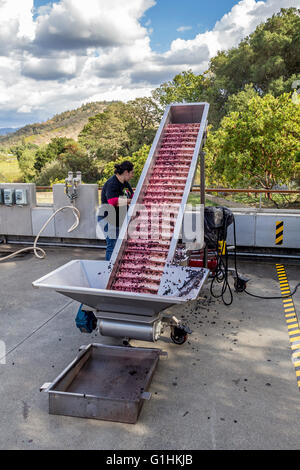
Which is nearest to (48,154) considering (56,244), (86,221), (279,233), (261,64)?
(261,64)

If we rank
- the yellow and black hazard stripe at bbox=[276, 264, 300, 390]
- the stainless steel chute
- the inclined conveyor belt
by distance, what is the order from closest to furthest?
the stainless steel chute < the yellow and black hazard stripe at bbox=[276, 264, 300, 390] < the inclined conveyor belt

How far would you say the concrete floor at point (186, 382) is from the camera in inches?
128

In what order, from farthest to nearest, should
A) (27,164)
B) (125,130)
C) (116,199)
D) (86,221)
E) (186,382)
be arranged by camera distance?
1. (27,164)
2. (125,130)
3. (86,221)
4. (116,199)
5. (186,382)

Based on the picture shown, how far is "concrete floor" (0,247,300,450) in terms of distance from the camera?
3258 millimetres

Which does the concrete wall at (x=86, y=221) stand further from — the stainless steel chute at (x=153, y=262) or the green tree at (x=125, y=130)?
the green tree at (x=125, y=130)

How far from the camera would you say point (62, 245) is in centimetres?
962

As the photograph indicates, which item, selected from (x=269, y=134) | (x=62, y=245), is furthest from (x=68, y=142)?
(x=62, y=245)

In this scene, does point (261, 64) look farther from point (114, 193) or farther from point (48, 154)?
point (114, 193)

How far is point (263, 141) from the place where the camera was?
17.4 meters

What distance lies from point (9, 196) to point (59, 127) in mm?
94653

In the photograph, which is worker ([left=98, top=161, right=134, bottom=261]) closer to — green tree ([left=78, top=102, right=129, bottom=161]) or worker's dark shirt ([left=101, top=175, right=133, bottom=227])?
worker's dark shirt ([left=101, top=175, right=133, bottom=227])

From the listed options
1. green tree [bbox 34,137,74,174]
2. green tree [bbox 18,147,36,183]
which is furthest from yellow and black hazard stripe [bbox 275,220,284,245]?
green tree [bbox 18,147,36,183]

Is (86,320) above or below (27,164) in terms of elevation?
below

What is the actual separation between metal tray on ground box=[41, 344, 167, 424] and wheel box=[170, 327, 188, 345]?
0.56 meters
